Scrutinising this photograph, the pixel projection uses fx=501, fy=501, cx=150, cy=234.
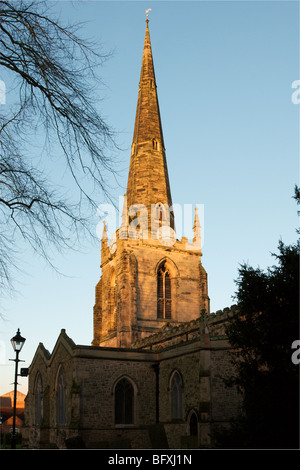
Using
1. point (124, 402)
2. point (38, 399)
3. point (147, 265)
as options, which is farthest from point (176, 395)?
point (147, 265)

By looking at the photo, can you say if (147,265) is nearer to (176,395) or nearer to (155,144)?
(155,144)

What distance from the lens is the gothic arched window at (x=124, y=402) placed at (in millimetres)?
22297

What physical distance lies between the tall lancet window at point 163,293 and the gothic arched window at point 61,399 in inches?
520

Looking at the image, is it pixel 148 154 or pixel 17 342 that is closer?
pixel 17 342

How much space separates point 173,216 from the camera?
4075 centimetres

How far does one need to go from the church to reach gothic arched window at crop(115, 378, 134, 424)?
0.04 meters

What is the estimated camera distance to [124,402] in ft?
74.3

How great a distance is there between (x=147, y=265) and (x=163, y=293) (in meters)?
2.42

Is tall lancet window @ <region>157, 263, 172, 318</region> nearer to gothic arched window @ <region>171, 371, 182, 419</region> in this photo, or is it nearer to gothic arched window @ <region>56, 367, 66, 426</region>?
gothic arched window @ <region>56, 367, 66, 426</region>

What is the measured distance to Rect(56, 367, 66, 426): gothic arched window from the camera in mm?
23142

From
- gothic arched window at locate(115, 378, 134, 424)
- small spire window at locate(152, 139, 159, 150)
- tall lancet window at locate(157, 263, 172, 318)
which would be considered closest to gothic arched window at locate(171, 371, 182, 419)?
gothic arched window at locate(115, 378, 134, 424)

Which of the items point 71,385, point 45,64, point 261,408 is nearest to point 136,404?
point 71,385

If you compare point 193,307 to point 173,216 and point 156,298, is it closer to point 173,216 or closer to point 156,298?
point 156,298

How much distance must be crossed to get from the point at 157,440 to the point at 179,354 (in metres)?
6.82
